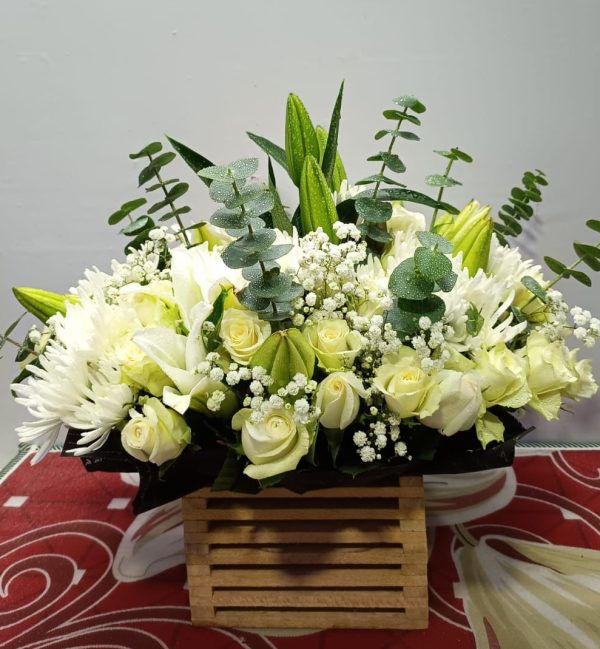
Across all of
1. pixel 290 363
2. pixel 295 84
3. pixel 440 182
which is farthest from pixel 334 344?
pixel 295 84

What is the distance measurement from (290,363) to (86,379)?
0.20 meters

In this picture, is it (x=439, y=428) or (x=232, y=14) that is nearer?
(x=439, y=428)

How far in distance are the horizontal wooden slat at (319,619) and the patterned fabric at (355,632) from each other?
10 millimetres

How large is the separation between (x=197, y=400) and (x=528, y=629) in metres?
0.45

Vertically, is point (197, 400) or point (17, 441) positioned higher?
point (197, 400)

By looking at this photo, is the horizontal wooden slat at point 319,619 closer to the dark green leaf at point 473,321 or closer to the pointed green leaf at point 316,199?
the dark green leaf at point 473,321

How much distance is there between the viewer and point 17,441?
1.15m

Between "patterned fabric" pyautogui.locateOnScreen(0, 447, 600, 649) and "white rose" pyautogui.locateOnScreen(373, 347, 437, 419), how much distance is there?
287mm

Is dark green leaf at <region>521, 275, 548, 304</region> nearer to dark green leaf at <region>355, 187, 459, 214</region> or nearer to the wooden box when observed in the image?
dark green leaf at <region>355, 187, 459, 214</region>

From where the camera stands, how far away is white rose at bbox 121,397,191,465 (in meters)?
0.56

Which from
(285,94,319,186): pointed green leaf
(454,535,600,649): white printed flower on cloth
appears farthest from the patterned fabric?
(285,94,319,186): pointed green leaf

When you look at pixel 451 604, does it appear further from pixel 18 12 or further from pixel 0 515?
pixel 18 12

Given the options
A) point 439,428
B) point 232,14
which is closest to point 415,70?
point 232,14

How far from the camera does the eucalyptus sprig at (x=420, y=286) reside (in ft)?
1.84
